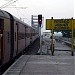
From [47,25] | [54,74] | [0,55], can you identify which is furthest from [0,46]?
[47,25]

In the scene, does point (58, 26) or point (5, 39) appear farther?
point (58, 26)

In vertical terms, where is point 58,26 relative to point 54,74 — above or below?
above

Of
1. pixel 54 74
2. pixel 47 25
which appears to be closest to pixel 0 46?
pixel 54 74

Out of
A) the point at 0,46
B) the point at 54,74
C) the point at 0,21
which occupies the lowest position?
the point at 54,74

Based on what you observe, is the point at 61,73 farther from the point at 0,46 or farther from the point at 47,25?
the point at 47,25

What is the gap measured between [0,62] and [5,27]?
1864 mm

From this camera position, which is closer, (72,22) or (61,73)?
(61,73)

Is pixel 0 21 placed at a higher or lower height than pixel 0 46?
higher

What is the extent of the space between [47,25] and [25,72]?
40.6 ft

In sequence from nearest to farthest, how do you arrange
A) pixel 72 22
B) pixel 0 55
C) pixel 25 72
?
pixel 0 55 < pixel 25 72 < pixel 72 22

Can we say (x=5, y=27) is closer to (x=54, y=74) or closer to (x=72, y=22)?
(x=54, y=74)

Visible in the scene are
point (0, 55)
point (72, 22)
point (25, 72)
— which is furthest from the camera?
point (72, 22)

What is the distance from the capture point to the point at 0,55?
1416 centimetres

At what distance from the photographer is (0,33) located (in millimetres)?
14391
